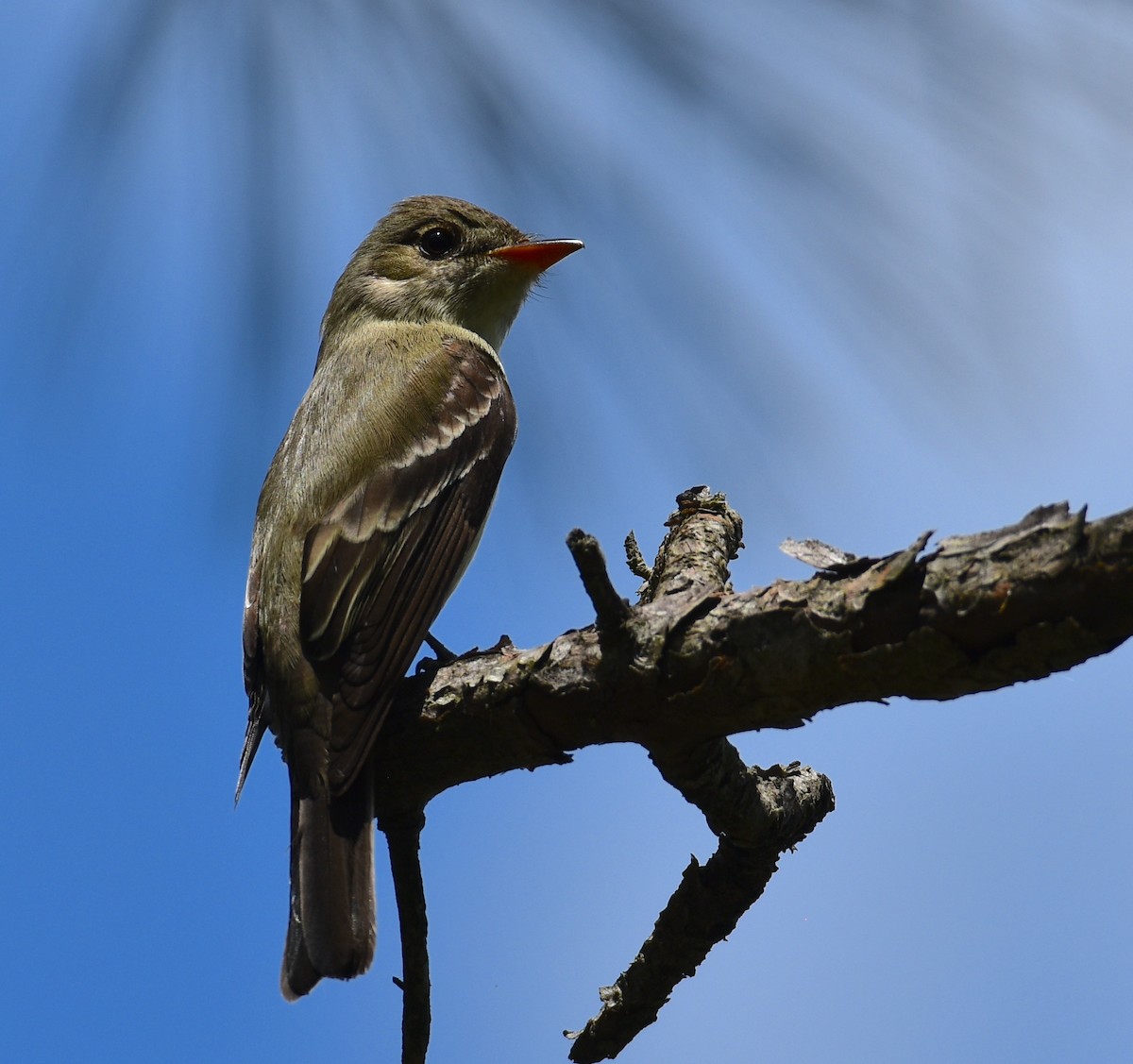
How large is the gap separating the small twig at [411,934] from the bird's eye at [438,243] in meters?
3.39

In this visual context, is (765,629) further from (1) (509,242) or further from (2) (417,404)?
(1) (509,242)

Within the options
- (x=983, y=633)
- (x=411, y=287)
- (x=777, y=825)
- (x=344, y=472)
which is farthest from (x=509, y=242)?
(x=983, y=633)

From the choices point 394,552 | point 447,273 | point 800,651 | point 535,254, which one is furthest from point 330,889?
point 447,273

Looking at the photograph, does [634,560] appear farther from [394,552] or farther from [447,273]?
[447,273]

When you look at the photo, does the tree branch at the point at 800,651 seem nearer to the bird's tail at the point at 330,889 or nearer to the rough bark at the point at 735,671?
the rough bark at the point at 735,671

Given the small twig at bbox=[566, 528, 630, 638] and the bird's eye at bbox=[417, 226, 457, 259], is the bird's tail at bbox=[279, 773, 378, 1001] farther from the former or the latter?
the bird's eye at bbox=[417, 226, 457, 259]

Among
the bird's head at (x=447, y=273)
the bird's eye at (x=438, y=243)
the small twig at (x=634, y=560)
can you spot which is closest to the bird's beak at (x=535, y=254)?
the bird's head at (x=447, y=273)

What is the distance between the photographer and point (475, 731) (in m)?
3.34

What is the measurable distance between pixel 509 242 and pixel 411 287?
0.56 m

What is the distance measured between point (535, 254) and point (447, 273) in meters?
0.57

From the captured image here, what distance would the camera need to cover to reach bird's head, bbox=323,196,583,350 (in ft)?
19.4

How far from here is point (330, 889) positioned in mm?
3482

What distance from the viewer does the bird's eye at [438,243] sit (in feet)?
20.0

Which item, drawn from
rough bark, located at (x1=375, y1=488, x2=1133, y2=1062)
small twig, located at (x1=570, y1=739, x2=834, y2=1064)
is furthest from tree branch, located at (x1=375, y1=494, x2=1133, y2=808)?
small twig, located at (x1=570, y1=739, x2=834, y2=1064)
